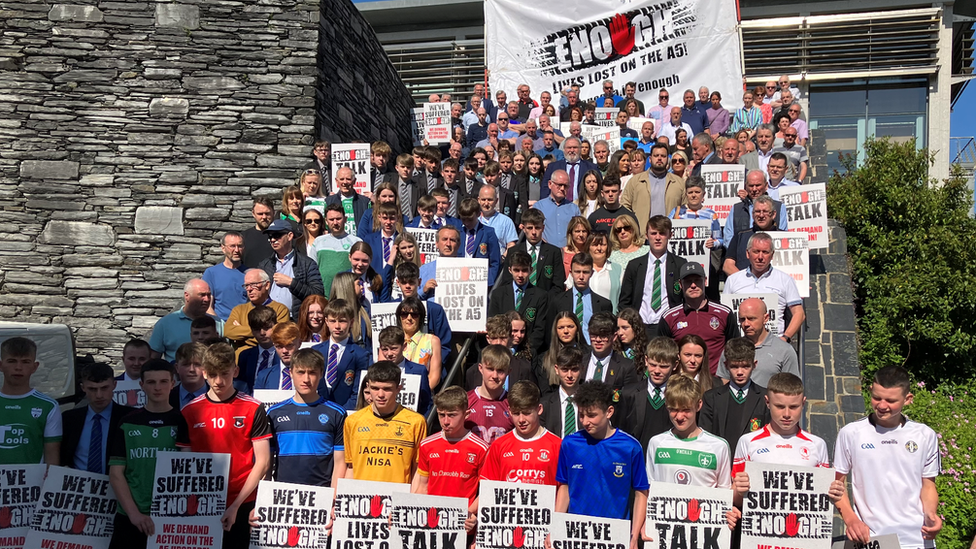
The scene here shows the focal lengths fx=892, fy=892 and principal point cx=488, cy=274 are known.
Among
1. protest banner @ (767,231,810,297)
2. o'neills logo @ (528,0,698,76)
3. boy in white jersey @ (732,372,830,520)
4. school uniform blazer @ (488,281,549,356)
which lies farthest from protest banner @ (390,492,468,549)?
o'neills logo @ (528,0,698,76)

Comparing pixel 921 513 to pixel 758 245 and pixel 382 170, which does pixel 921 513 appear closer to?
pixel 758 245

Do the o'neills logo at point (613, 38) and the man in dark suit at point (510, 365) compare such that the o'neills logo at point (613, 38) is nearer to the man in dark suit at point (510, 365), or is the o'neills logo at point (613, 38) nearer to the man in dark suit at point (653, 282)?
the man in dark suit at point (653, 282)

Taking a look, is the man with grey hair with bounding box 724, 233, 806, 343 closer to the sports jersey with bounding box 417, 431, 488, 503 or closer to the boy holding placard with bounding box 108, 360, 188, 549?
the sports jersey with bounding box 417, 431, 488, 503

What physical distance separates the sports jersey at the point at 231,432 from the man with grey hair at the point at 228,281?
2.90 m

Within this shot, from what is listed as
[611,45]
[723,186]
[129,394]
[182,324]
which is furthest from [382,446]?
[611,45]

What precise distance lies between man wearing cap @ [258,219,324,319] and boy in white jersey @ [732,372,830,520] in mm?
4467

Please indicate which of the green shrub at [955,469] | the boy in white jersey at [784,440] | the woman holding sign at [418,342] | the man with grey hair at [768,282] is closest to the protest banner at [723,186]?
the man with grey hair at [768,282]

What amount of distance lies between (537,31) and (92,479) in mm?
14754

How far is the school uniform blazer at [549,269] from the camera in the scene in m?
8.73

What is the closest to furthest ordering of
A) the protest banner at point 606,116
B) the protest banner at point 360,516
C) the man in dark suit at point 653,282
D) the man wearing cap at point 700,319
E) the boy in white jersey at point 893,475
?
1. the boy in white jersey at point 893,475
2. the protest banner at point 360,516
3. the man wearing cap at point 700,319
4. the man in dark suit at point 653,282
5. the protest banner at point 606,116

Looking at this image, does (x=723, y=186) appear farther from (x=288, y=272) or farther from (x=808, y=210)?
(x=288, y=272)

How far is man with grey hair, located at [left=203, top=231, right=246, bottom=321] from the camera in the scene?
8.55 m

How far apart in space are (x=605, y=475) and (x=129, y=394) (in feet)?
12.1

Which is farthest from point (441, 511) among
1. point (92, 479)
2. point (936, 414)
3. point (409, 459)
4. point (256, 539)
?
point (936, 414)
